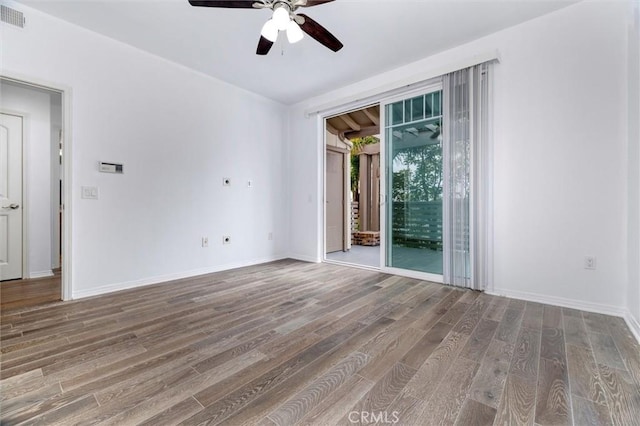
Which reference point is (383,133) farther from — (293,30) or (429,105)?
(293,30)

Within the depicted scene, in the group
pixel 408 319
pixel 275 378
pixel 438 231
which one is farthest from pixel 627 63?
pixel 275 378

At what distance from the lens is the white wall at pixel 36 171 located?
3.71 m

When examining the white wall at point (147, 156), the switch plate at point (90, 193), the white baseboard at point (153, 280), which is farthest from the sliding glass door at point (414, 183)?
the switch plate at point (90, 193)

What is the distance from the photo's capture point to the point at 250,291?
3094 mm

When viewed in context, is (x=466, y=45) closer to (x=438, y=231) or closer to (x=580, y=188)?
(x=580, y=188)

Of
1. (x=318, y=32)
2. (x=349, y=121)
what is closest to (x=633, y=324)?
(x=318, y=32)

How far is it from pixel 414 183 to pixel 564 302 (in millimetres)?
1895

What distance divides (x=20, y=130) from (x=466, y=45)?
5.66 metres

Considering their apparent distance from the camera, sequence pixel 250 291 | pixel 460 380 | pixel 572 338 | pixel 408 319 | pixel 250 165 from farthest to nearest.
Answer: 1. pixel 250 165
2. pixel 250 291
3. pixel 408 319
4. pixel 572 338
5. pixel 460 380

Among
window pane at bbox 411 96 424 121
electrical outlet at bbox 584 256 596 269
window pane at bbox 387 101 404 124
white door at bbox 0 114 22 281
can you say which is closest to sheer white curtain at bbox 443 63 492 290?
window pane at bbox 411 96 424 121

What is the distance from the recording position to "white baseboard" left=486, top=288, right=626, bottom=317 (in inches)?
94.3

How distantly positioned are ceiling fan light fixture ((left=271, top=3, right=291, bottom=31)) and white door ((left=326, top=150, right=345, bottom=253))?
3.60 metres

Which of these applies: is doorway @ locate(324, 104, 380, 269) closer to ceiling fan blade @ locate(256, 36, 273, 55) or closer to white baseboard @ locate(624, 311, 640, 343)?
ceiling fan blade @ locate(256, 36, 273, 55)

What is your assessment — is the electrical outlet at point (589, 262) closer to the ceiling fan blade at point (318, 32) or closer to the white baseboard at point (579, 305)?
the white baseboard at point (579, 305)
